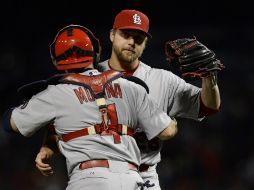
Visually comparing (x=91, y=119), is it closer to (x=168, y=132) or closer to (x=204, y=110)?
(x=168, y=132)

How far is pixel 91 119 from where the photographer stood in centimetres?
292

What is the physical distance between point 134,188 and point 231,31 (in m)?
6.08

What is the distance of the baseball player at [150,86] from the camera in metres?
3.53

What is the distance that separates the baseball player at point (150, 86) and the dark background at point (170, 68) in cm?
314

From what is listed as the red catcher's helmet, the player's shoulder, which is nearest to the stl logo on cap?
the red catcher's helmet

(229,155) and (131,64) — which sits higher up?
(131,64)

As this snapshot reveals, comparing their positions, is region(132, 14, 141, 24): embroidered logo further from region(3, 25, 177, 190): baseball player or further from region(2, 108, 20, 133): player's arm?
region(2, 108, 20, 133): player's arm

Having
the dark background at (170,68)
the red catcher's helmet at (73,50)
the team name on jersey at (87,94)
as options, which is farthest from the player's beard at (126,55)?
the dark background at (170,68)

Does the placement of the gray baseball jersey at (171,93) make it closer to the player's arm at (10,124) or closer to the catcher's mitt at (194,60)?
the catcher's mitt at (194,60)

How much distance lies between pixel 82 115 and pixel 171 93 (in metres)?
0.87

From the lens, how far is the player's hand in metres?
3.16

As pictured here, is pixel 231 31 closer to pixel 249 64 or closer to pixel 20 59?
pixel 249 64

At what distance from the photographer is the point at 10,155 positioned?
7.14 metres

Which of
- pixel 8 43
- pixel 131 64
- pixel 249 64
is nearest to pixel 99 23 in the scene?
pixel 8 43
